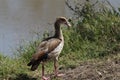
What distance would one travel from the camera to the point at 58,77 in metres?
7.15

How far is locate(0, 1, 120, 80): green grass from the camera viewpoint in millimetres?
7492

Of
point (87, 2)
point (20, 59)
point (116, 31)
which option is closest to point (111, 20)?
point (116, 31)

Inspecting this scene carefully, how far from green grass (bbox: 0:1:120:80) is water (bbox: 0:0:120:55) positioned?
3.59 ft

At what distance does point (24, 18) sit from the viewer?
14.0 metres

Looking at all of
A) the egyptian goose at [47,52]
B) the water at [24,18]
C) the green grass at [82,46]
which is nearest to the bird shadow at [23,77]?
the green grass at [82,46]

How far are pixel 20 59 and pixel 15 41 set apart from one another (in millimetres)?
2312

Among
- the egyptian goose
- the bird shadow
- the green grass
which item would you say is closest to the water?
the green grass

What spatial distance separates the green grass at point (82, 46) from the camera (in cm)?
749

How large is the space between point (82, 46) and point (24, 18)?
5.41 metres

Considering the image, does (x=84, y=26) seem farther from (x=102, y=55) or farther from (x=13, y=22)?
(x=13, y=22)

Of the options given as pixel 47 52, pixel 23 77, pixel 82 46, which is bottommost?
pixel 23 77

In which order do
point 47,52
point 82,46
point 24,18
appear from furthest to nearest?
point 24,18 < point 82,46 < point 47,52

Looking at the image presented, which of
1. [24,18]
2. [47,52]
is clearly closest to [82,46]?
[47,52]

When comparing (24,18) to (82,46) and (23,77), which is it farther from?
(23,77)
